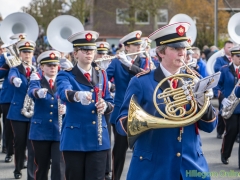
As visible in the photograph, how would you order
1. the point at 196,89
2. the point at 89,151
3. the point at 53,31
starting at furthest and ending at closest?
the point at 53,31, the point at 89,151, the point at 196,89

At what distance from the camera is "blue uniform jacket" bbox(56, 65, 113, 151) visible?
5.65 meters

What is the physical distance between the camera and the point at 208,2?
107 feet

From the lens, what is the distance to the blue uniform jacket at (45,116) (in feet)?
22.2

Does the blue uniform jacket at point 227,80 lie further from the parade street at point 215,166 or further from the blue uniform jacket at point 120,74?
the blue uniform jacket at point 120,74

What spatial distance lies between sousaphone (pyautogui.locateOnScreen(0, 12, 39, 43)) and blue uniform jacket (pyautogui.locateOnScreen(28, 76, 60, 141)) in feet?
14.9

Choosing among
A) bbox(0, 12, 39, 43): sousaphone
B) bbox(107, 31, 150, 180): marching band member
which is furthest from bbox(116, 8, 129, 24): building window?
bbox(107, 31, 150, 180): marching band member

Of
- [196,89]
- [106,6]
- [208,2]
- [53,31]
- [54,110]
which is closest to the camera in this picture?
[196,89]

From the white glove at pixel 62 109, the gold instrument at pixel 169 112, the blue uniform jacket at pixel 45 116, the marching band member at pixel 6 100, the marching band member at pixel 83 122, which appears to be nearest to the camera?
the gold instrument at pixel 169 112

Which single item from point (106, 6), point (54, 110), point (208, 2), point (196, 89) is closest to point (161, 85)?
point (196, 89)

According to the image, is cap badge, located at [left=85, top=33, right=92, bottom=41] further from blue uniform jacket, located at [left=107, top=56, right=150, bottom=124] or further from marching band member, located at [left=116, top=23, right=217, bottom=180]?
blue uniform jacket, located at [left=107, top=56, right=150, bottom=124]

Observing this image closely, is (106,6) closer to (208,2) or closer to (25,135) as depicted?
(208,2)

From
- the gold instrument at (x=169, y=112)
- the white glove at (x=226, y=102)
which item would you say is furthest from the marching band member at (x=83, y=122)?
the white glove at (x=226, y=102)

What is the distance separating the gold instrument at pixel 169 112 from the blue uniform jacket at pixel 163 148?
3.9 inches

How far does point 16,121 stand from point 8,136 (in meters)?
1.26
